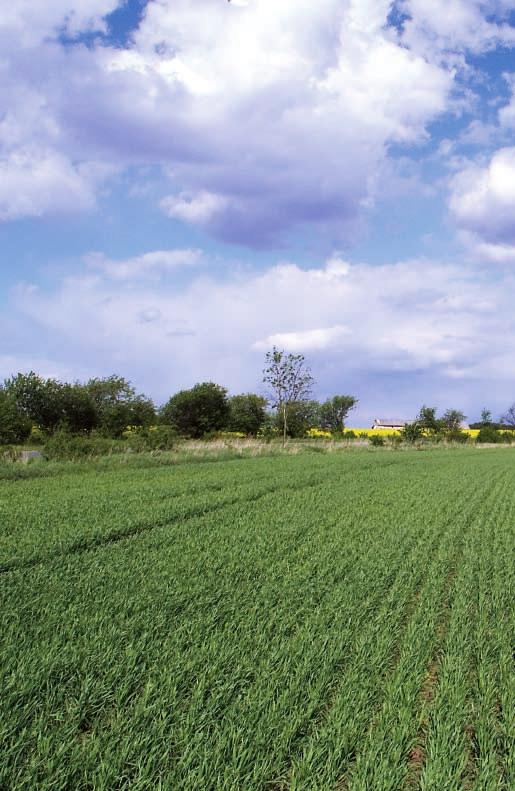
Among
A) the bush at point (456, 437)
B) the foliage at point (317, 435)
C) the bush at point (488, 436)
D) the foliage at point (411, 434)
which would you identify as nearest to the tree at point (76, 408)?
the foliage at point (317, 435)

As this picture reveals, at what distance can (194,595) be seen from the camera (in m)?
5.52

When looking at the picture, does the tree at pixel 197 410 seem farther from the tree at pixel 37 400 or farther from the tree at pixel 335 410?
the tree at pixel 335 410

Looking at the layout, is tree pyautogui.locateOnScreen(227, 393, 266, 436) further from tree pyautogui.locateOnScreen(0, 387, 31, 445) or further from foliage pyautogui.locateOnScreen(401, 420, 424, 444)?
tree pyautogui.locateOnScreen(0, 387, 31, 445)

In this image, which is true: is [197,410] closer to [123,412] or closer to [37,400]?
[123,412]

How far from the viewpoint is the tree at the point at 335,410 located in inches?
3991

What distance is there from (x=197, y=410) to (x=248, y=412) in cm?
861

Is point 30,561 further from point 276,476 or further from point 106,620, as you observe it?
point 276,476

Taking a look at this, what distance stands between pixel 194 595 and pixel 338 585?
1.59 m

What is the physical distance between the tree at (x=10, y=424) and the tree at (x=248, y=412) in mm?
26268

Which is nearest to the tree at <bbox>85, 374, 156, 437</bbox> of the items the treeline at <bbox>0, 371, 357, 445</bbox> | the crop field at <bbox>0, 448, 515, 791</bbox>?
the treeline at <bbox>0, 371, 357, 445</bbox>

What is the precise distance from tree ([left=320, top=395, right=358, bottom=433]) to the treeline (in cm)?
3295

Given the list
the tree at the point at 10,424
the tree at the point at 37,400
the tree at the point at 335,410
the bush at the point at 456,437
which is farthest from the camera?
the tree at the point at 335,410

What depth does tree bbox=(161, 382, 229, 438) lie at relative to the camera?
64.6 meters

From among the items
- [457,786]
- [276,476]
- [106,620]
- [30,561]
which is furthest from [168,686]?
[276,476]
